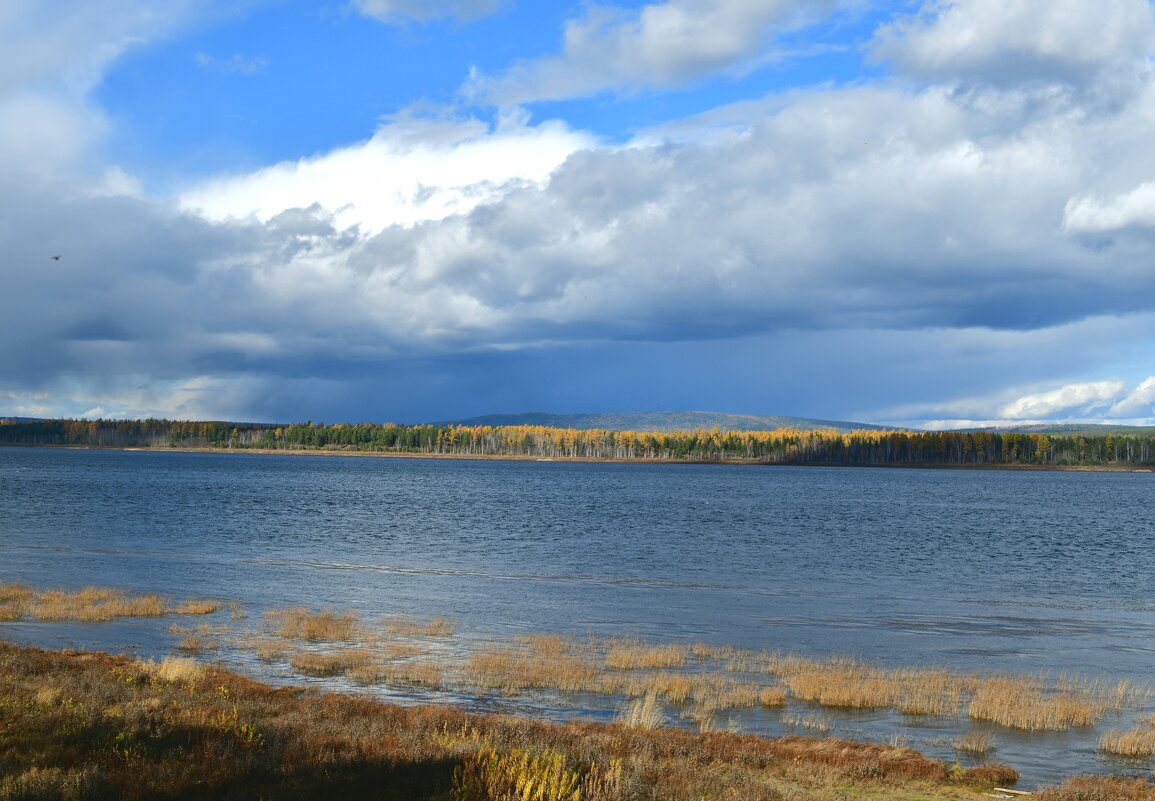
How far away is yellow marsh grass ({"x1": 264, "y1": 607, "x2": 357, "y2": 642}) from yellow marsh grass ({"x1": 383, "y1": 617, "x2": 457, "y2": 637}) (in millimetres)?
1400

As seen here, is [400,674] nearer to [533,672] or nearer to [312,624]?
[533,672]

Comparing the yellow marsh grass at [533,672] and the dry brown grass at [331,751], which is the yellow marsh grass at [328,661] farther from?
the dry brown grass at [331,751]

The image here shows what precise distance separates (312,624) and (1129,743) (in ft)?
84.1

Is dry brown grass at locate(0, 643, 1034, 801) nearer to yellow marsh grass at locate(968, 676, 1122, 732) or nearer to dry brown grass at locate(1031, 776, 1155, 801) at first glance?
dry brown grass at locate(1031, 776, 1155, 801)

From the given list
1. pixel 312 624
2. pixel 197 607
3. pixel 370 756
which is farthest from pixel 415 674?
pixel 197 607

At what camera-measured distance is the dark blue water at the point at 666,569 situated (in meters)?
37.0

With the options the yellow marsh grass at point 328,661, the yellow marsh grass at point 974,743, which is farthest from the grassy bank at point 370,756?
the yellow marsh grass at point 328,661

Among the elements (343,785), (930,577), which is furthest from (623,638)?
(930,577)

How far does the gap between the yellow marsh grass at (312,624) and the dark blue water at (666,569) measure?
227 cm

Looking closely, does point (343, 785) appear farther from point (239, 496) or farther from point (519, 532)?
point (239, 496)

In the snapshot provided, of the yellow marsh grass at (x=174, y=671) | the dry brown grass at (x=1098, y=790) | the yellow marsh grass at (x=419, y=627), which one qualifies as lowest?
the yellow marsh grass at (x=419, y=627)

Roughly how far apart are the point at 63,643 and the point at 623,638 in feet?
60.8

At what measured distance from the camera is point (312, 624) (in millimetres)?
34906

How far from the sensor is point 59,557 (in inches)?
2194
